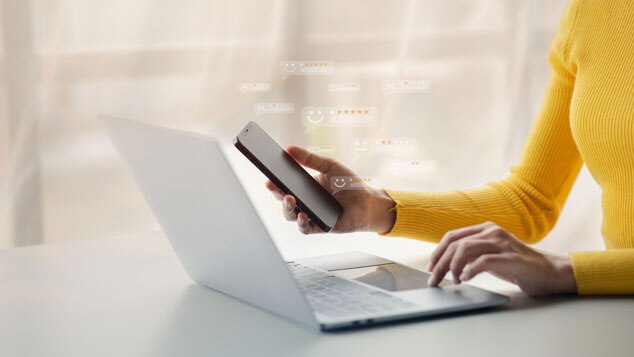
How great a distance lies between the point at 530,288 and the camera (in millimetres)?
990

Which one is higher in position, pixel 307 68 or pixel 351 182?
pixel 307 68

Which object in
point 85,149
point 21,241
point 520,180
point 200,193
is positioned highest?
point 200,193

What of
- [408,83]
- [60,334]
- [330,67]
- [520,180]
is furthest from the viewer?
[520,180]

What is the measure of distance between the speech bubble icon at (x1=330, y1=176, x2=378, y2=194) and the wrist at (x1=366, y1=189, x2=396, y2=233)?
0.11 ft

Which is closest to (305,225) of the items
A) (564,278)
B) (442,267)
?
(442,267)

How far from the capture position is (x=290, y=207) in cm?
118

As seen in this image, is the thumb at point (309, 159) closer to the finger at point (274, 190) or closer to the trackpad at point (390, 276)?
the finger at point (274, 190)

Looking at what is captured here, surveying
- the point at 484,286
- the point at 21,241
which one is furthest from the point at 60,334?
the point at 21,241

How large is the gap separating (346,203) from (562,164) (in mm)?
444

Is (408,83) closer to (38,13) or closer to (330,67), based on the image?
(330,67)

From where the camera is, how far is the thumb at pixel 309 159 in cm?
122

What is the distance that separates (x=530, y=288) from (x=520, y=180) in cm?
57

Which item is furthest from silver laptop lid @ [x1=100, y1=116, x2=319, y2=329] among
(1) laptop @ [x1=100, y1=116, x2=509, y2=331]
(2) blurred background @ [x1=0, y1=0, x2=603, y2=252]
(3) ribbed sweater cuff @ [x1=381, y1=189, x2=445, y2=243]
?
(2) blurred background @ [x1=0, y1=0, x2=603, y2=252]

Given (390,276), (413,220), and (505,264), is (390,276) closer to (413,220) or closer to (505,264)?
(505,264)
